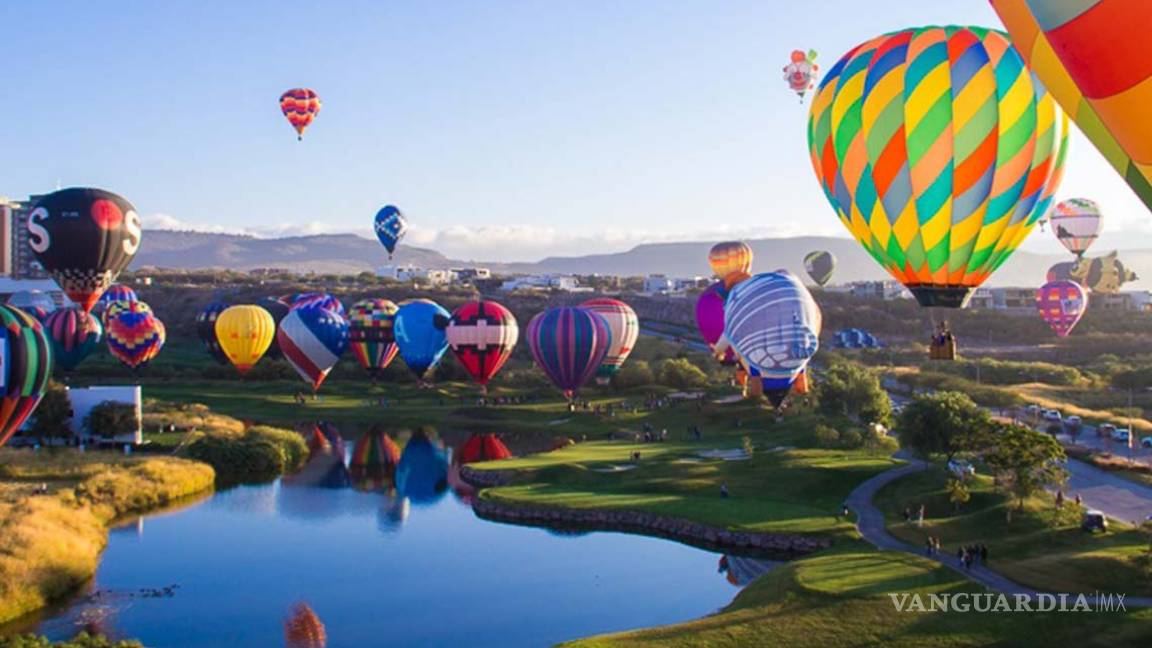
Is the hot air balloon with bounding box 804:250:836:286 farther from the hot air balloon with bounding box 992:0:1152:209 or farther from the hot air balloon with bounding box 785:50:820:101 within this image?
the hot air balloon with bounding box 992:0:1152:209

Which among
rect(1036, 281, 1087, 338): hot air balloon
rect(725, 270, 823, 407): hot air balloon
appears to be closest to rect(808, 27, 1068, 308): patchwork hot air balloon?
rect(725, 270, 823, 407): hot air balloon

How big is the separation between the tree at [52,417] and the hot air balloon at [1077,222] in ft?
244

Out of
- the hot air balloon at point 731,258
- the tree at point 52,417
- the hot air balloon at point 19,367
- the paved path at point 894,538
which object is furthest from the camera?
the hot air balloon at point 731,258

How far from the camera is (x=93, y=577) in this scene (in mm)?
29266

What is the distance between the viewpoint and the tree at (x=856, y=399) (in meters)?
44.9

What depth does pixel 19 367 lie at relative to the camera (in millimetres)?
36156

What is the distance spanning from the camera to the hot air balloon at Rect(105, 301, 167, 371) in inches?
2601

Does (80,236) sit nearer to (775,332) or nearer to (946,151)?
(775,332)

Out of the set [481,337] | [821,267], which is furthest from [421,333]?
[821,267]

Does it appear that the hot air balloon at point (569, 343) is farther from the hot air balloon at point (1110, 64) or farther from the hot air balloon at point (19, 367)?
the hot air balloon at point (1110, 64)

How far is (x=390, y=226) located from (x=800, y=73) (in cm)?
3795

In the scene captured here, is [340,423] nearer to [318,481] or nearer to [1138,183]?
[318,481]

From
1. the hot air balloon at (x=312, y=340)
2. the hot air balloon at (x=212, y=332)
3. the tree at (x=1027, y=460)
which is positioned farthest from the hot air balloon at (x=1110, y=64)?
the hot air balloon at (x=212, y=332)

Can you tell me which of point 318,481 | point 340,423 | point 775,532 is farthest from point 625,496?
point 340,423
